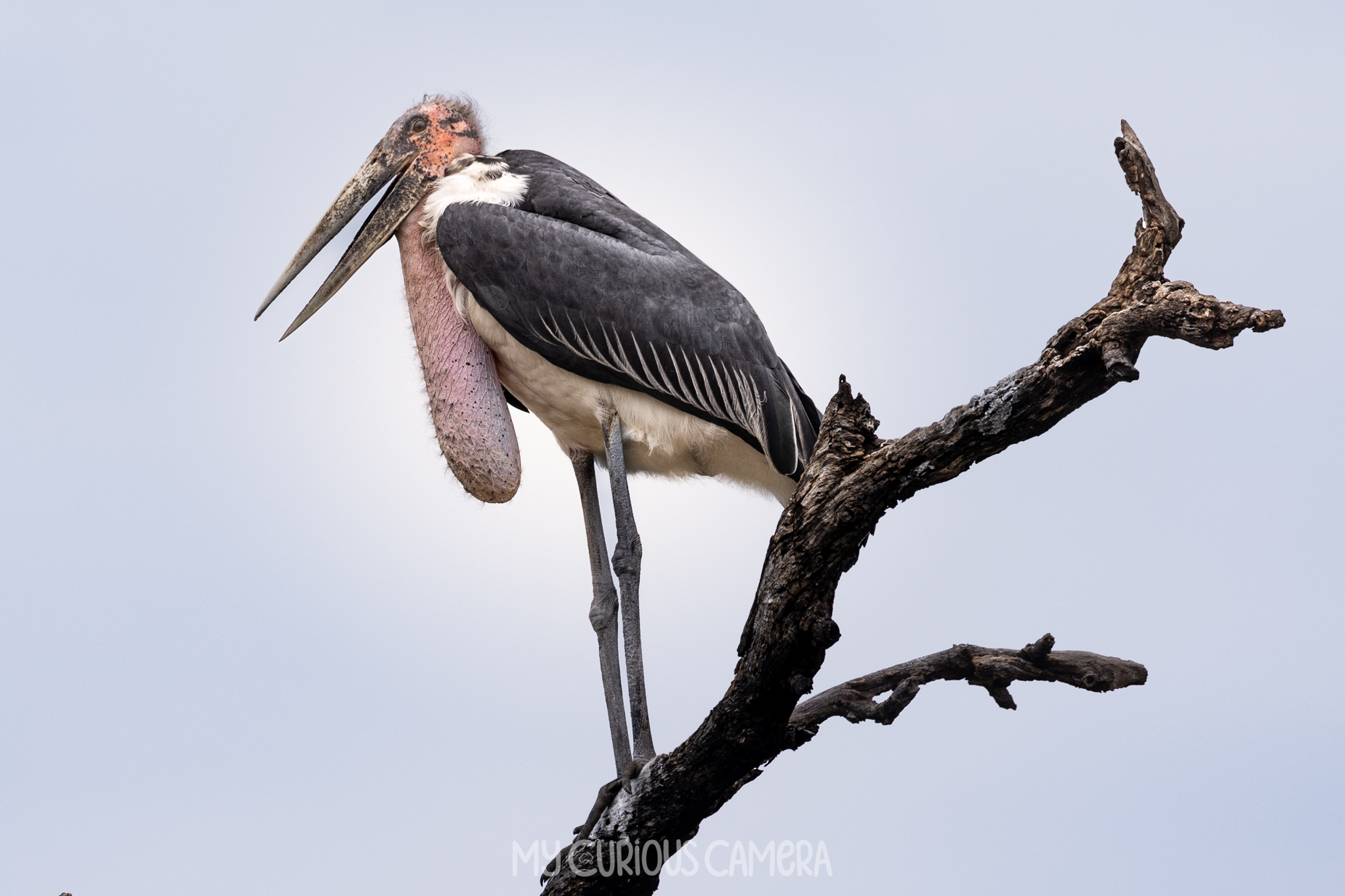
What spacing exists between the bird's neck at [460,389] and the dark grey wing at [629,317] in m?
0.21

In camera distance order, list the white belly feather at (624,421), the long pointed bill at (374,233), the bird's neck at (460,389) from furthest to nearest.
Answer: the long pointed bill at (374,233) → the bird's neck at (460,389) → the white belly feather at (624,421)

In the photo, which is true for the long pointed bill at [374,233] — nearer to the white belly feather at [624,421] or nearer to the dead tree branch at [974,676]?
the white belly feather at [624,421]

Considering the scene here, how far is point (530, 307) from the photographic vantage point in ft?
17.4

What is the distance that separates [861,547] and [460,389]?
2.12 metres

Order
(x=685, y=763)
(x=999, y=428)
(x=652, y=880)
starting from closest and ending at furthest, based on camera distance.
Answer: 1. (x=999, y=428)
2. (x=685, y=763)
3. (x=652, y=880)

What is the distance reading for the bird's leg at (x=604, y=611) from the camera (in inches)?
211

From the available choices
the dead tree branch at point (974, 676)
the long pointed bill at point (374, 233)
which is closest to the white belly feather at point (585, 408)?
the long pointed bill at point (374, 233)

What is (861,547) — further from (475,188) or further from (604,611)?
(475,188)

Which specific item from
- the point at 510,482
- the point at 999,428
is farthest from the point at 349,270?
the point at 999,428

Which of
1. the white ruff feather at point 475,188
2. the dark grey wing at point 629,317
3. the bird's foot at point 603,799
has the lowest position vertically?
the bird's foot at point 603,799

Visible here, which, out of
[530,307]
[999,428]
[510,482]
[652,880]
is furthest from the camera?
[510,482]

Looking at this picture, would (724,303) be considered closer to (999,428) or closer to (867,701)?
(867,701)

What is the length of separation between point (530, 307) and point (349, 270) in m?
0.96

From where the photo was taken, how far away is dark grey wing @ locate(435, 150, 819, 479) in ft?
17.2
